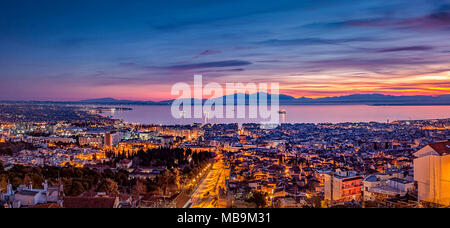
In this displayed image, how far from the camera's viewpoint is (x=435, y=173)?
4.67 meters

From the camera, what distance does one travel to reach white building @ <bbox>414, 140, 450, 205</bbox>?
457 centimetres

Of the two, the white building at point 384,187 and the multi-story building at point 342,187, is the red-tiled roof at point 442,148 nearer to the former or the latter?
the white building at point 384,187

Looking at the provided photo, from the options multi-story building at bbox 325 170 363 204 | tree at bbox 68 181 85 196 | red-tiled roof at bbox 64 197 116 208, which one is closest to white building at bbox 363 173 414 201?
multi-story building at bbox 325 170 363 204

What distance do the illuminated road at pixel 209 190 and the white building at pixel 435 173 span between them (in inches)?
133

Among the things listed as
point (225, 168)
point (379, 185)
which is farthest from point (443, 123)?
point (379, 185)

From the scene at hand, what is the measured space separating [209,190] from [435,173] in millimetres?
5010

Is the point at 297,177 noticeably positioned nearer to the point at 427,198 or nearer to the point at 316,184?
the point at 316,184

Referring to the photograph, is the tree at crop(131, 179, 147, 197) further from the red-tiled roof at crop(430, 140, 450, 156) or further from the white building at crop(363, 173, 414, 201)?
the red-tiled roof at crop(430, 140, 450, 156)

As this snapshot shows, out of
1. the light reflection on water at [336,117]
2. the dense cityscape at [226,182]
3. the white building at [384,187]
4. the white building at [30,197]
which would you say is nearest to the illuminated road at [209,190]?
the dense cityscape at [226,182]

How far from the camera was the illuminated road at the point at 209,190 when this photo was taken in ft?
23.2

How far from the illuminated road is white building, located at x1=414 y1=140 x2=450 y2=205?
11.1 feet
